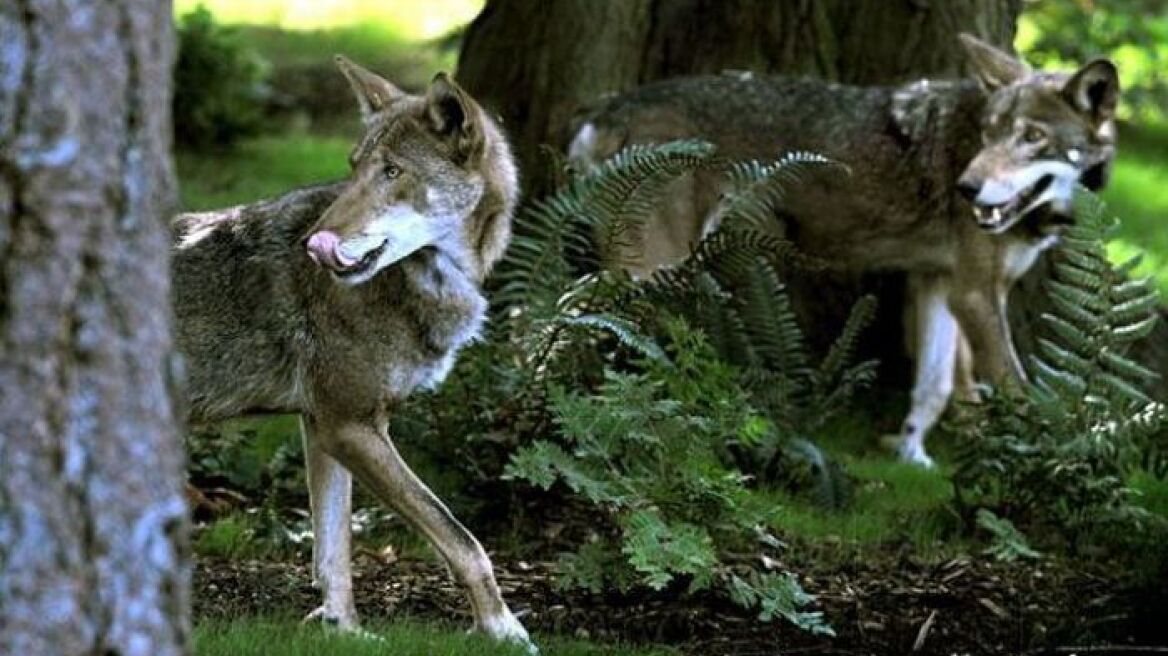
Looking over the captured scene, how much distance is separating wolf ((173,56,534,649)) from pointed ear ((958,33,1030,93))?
4119mm

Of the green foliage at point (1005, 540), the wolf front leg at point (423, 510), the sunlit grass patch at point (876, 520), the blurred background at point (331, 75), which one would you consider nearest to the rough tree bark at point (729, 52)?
the sunlit grass patch at point (876, 520)

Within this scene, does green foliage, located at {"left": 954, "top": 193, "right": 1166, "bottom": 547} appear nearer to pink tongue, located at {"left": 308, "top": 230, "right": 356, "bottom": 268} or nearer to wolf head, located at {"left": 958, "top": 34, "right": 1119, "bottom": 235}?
wolf head, located at {"left": 958, "top": 34, "right": 1119, "bottom": 235}

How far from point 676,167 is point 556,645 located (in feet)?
7.62

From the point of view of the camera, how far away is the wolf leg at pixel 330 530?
721 cm

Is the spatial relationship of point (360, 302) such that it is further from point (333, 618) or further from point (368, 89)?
point (333, 618)

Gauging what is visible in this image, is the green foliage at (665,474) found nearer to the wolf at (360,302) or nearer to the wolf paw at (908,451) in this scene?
the wolf at (360,302)

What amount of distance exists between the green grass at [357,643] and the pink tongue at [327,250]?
122 centimetres

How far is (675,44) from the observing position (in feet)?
38.0

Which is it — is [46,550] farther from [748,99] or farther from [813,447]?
[748,99]

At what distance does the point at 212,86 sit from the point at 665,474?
8.52 m

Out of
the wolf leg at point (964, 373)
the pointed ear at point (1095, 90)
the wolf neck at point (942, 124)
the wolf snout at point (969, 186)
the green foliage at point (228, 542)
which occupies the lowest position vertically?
the wolf leg at point (964, 373)

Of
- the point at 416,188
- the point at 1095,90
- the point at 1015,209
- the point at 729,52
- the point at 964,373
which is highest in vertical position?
the point at 416,188

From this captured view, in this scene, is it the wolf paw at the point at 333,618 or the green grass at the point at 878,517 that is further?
the green grass at the point at 878,517

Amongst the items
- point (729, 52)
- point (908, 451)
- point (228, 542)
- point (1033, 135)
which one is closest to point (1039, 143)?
point (1033, 135)
